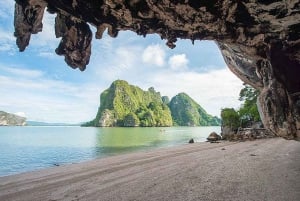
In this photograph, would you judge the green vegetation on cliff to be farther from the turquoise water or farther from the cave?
the cave

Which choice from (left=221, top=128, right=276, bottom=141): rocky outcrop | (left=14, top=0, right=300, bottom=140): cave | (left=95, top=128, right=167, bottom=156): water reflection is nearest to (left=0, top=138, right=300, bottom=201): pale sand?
(left=14, top=0, right=300, bottom=140): cave

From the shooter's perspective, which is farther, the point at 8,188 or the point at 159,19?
the point at 8,188

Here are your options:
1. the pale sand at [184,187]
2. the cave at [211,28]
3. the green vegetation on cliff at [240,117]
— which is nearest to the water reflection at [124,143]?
the green vegetation on cliff at [240,117]

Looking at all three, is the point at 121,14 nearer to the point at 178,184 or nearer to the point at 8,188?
the point at 178,184

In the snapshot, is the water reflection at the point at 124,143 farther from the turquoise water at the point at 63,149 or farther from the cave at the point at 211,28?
the cave at the point at 211,28

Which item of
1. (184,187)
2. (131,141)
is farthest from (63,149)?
(184,187)

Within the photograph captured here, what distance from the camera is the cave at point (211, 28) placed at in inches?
338

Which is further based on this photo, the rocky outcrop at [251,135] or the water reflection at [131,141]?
the water reflection at [131,141]

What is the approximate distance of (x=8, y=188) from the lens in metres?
15.6

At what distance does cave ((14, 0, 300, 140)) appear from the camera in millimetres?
8594

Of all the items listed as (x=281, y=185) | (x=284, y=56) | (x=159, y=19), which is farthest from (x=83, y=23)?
(x=281, y=185)

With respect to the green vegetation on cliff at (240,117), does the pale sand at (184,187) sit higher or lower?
lower

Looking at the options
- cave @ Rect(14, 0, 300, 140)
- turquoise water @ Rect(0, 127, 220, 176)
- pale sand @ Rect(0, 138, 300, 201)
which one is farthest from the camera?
turquoise water @ Rect(0, 127, 220, 176)

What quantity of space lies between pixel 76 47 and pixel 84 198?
19.8 ft
